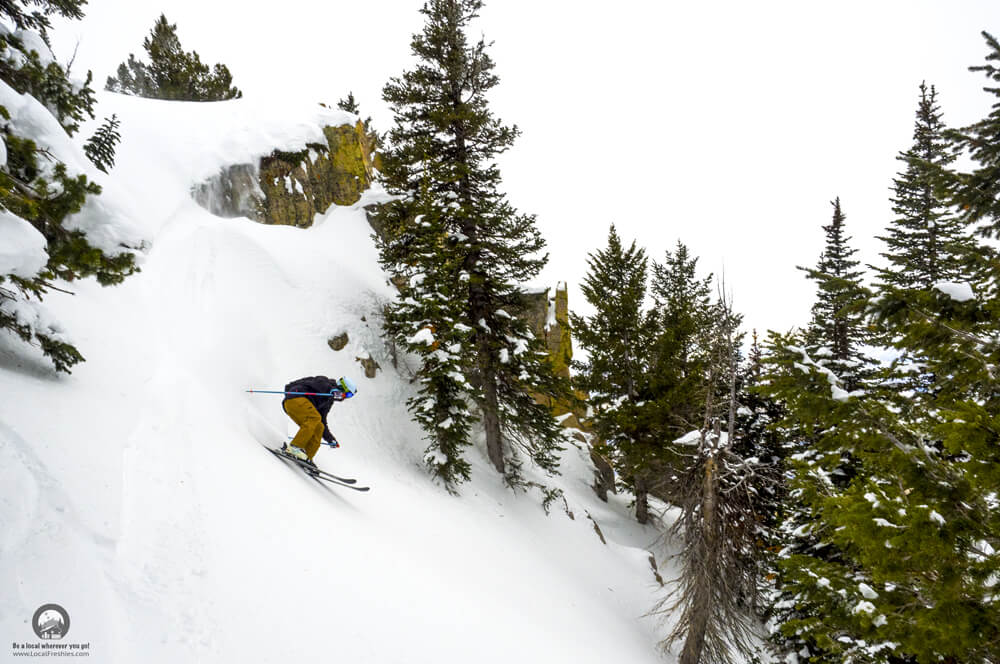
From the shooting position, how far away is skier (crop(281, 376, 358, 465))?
8133 mm

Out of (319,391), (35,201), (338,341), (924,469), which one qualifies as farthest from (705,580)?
(338,341)

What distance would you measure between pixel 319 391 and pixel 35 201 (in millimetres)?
4985

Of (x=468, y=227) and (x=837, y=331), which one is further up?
(x=837, y=331)

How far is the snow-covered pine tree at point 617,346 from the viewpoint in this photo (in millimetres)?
16766

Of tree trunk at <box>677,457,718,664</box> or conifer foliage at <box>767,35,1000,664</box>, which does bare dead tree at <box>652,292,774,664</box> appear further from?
conifer foliage at <box>767,35,1000,664</box>

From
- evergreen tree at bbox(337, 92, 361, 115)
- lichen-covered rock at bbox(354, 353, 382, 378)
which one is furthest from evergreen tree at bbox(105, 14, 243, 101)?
lichen-covered rock at bbox(354, 353, 382, 378)

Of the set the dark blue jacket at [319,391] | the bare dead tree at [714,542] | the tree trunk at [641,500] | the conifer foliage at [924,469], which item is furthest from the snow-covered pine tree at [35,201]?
the tree trunk at [641,500]

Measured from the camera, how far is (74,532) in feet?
11.9

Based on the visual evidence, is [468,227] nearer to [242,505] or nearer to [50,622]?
[242,505]

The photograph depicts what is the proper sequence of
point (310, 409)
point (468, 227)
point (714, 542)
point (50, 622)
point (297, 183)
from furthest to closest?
1. point (297, 183)
2. point (468, 227)
3. point (714, 542)
4. point (310, 409)
5. point (50, 622)

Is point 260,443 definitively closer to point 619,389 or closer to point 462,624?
point 462,624

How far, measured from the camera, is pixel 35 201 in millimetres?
4406

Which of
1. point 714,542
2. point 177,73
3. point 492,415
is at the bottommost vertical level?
point 714,542

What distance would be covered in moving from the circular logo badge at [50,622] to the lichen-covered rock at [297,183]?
17.3 meters
